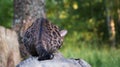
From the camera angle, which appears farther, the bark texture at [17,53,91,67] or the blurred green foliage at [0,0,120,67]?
the blurred green foliage at [0,0,120,67]

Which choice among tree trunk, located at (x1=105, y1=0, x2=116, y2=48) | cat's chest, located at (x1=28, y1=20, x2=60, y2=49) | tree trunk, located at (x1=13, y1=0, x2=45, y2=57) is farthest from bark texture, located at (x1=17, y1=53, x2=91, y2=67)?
tree trunk, located at (x1=105, y1=0, x2=116, y2=48)

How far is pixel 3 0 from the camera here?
46.0ft

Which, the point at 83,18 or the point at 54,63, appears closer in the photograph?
the point at 54,63

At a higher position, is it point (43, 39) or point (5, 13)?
point (43, 39)

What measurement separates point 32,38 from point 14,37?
1906 mm

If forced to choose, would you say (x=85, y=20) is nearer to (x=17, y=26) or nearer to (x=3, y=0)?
(x=3, y=0)

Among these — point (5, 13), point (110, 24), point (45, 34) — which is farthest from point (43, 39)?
point (110, 24)

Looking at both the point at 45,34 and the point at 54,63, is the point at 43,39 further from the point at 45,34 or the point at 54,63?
the point at 54,63

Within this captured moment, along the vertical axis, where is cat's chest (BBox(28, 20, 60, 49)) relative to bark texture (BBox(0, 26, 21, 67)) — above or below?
above

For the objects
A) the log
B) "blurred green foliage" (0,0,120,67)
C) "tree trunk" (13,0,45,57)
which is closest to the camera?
the log

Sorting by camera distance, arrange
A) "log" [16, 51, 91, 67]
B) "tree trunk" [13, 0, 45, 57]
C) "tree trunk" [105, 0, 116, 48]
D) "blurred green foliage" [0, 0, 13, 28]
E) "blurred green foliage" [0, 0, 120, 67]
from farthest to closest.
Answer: "tree trunk" [105, 0, 116, 48] < "blurred green foliage" [0, 0, 120, 67] < "blurred green foliage" [0, 0, 13, 28] < "tree trunk" [13, 0, 45, 57] < "log" [16, 51, 91, 67]

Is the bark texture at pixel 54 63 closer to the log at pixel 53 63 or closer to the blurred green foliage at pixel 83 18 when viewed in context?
the log at pixel 53 63

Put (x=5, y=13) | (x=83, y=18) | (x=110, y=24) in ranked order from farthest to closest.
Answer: (x=83, y=18) < (x=110, y=24) < (x=5, y=13)

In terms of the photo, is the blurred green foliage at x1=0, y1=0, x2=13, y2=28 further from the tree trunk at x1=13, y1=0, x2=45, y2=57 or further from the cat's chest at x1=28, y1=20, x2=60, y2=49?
the cat's chest at x1=28, y1=20, x2=60, y2=49
